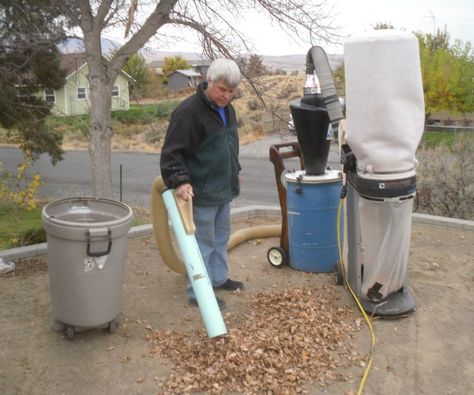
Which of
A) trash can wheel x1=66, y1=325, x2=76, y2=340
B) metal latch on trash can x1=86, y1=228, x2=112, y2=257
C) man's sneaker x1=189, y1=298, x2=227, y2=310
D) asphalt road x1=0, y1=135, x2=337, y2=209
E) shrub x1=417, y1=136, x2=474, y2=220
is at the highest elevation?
metal latch on trash can x1=86, y1=228, x2=112, y2=257

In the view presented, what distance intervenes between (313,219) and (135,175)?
14986 mm

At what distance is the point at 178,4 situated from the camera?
557 centimetres

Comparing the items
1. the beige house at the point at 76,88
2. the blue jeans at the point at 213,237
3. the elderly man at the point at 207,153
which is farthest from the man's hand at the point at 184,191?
the beige house at the point at 76,88

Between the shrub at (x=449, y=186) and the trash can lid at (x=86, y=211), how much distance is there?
4.77m

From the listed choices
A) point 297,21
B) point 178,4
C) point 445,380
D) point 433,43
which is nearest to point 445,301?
point 445,380

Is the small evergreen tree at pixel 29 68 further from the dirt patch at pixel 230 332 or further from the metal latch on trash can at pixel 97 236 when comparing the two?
the metal latch on trash can at pixel 97 236

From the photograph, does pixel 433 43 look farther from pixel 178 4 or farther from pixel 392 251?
pixel 392 251

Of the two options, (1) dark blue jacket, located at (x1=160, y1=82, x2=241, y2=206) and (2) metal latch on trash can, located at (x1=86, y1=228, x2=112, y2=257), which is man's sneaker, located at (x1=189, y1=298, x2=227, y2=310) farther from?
(2) metal latch on trash can, located at (x1=86, y1=228, x2=112, y2=257)

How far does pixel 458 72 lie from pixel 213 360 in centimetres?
2233

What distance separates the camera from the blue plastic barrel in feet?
15.2

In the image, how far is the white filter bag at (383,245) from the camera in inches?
146

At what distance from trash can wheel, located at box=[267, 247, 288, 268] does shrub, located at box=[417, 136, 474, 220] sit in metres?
3.02

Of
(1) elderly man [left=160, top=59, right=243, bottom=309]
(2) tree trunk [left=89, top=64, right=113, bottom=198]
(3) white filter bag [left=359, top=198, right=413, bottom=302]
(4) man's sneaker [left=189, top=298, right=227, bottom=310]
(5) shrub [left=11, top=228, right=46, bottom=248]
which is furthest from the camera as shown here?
(5) shrub [left=11, top=228, right=46, bottom=248]

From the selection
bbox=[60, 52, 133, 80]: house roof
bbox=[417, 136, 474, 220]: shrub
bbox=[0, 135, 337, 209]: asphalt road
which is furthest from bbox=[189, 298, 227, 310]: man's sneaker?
bbox=[0, 135, 337, 209]: asphalt road
